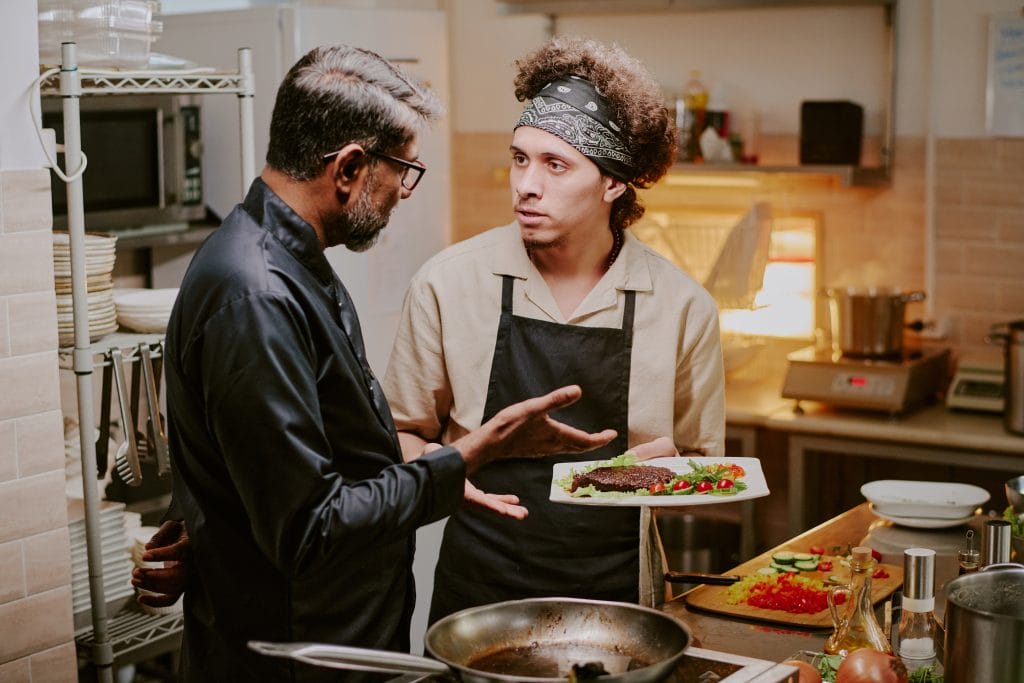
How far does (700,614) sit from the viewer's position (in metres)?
2.23

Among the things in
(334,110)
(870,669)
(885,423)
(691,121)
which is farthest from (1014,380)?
(334,110)

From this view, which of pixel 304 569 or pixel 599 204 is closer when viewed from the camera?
pixel 304 569

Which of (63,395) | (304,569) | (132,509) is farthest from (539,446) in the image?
(63,395)

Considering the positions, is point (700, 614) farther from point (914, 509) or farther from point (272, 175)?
point (272, 175)

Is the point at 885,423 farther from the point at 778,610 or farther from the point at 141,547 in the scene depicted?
the point at 141,547

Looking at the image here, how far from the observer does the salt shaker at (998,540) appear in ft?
6.48

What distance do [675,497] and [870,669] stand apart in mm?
499

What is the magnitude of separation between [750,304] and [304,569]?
2734 mm

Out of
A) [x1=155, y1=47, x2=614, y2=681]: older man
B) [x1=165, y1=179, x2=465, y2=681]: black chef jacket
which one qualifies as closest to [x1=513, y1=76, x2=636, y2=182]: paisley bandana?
[x1=155, y1=47, x2=614, y2=681]: older man

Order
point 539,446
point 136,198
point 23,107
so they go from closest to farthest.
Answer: point 539,446
point 23,107
point 136,198

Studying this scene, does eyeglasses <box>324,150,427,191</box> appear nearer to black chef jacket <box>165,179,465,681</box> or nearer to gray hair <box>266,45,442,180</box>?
gray hair <box>266,45,442,180</box>

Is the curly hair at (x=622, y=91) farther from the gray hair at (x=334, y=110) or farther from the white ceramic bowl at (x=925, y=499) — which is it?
the white ceramic bowl at (x=925, y=499)

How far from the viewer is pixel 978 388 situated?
13.3 feet

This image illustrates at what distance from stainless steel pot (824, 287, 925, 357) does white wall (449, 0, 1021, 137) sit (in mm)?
666
